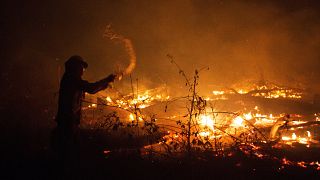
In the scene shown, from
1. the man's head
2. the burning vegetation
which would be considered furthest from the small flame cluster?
the man's head

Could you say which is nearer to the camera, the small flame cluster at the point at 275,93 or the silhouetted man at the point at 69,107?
the silhouetted man at the point at 69,107

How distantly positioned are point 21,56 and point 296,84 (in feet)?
68.4

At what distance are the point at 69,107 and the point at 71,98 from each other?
0.18m

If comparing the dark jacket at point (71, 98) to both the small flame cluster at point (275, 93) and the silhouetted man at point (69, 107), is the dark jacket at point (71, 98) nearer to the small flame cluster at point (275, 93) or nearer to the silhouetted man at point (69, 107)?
the silhouetted man at point (69, 107)

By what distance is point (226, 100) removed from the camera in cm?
1530

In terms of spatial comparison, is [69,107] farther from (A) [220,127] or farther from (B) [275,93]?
(B) [275,93]

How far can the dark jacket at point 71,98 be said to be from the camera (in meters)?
5.39

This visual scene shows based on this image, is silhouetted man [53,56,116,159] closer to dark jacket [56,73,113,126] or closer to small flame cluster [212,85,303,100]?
dark jacket [56,73,113,126]

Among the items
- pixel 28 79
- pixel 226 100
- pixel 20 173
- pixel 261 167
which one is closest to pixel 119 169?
pixel 20 173

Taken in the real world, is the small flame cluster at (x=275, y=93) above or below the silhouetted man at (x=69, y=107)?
above

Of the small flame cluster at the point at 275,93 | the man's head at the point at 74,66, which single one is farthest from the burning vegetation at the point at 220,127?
the man's head at the point at 74,66

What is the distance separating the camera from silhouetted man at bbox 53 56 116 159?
5305 mm

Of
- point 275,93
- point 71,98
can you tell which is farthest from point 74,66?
point 275,93

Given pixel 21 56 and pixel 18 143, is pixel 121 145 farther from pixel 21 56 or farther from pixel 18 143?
pixel 21 56
